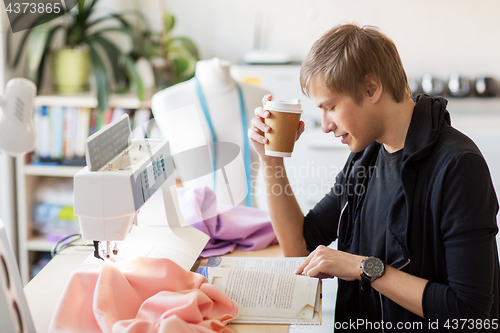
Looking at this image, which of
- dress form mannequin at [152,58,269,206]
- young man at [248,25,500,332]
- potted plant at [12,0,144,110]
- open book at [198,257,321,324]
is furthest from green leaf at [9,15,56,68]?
open book at [198,257,321,324]

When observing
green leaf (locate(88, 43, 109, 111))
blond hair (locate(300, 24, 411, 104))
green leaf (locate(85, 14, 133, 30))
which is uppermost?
green leaf (locate(85, 14, 133, 30))

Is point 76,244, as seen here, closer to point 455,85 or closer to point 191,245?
point 191,245

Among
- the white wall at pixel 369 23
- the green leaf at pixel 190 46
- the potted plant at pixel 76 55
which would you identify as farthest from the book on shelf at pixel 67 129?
the white wall at pixel 369 23

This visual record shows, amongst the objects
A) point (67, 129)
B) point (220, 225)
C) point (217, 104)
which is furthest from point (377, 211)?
point (67, 129)

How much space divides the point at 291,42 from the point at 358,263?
2400 millimetres

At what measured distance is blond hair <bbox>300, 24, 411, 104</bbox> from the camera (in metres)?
1.13

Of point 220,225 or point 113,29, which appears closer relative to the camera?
point 220,225

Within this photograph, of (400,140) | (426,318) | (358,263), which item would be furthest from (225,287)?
(400,140)

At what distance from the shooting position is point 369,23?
3.12 m

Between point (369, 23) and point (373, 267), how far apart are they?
239 cm

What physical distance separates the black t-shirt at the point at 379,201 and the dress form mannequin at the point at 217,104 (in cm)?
69

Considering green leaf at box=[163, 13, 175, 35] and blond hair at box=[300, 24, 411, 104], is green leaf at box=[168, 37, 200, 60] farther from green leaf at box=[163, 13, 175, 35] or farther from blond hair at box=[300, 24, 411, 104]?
blond hair at box=[300, 24, 411, 104]

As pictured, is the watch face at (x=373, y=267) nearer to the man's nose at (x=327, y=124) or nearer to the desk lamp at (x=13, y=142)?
the man's nose at (x=327, y=124)

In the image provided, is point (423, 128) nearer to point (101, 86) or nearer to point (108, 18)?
point (101, 86)
